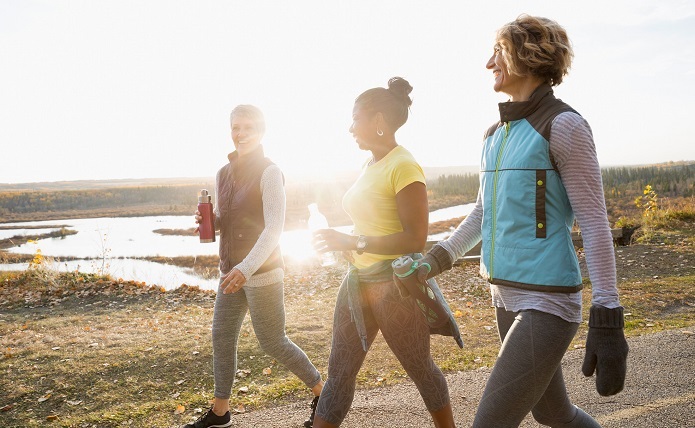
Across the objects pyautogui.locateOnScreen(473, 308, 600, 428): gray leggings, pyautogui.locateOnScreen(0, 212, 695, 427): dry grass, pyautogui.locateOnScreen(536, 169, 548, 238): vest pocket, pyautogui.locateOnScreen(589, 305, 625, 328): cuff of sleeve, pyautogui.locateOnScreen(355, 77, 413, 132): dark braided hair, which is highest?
pyautogui.locateOnScreen(355, 77, 413, 132): dark braided hair

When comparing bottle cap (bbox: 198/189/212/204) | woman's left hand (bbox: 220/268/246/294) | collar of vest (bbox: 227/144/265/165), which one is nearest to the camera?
woman's left hand (bbox: 220/268/246/294)

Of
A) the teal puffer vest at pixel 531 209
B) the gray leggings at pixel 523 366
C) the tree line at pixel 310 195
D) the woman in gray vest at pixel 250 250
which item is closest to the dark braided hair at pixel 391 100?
the teal puffer vest at pixel 531 209

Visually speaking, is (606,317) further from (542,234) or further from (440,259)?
(440,259)

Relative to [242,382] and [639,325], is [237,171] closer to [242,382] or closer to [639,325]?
[242,382]

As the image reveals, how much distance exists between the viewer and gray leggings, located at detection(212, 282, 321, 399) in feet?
11.7

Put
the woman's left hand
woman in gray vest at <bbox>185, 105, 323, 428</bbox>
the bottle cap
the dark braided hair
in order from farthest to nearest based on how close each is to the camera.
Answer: the bottle cap → woman in gray vest at <bbox>185, 105, 323, 428</bbox> → the woman's left hand → the dark braided hair

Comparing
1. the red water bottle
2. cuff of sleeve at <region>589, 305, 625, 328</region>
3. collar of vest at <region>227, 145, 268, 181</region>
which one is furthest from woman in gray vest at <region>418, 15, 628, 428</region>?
the red water bottle

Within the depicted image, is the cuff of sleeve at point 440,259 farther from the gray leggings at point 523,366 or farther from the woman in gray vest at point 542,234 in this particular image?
the gray leggings at point 523,366

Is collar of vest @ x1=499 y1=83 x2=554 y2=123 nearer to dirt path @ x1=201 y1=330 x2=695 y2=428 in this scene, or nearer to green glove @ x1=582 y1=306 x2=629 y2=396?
green glove @ x1=582 y1=306 x2=629 y2=396

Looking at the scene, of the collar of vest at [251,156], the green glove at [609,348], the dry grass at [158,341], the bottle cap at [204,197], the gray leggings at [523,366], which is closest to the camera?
the green glove at [609,348]

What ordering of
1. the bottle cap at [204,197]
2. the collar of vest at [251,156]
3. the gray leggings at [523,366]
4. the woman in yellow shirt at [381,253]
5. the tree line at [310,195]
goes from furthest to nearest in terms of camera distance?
the tree line at [310,195] < the bottle cap at [204,197] < the collar of vest at [251,156] < the woman in yellow shirt at [381,253] < the gray leggings at [523,366]

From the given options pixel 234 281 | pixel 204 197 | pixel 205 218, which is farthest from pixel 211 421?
pixel 204 197

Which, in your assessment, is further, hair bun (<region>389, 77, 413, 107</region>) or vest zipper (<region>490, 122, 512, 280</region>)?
hair bun (<region>389, 77, 413, 107</region>)

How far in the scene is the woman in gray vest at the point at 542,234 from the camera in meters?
1.82
